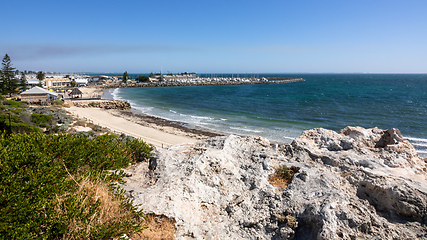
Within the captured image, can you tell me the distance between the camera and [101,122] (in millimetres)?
29969

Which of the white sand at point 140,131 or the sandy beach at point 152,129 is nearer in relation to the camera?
the white sand at point 140,131

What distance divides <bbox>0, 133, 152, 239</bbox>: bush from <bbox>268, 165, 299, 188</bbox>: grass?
10.0 feet

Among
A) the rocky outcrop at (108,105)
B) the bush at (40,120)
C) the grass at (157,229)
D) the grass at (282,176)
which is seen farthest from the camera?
the rocky outcrop at (108,105)

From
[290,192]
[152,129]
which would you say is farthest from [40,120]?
[290,192]

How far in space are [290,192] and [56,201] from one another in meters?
4.26

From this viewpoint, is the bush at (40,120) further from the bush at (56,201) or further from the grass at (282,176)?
the grass at (282,176)

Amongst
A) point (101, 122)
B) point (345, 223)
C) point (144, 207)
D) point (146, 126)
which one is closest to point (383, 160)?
point (345, 223)

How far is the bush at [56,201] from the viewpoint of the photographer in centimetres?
352

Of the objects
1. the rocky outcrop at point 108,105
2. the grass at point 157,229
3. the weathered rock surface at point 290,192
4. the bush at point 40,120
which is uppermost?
the weathered rock surface at point 290,192

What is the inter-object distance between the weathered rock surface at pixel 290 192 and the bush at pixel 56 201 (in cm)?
60

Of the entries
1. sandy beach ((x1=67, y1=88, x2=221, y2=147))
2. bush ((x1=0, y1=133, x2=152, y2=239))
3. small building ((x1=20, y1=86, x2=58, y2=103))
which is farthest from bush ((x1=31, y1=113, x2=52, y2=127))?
small building ((x1=20, y1=86, x2=58, y2=103))

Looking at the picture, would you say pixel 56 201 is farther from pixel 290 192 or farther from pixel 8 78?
pixel 8 78

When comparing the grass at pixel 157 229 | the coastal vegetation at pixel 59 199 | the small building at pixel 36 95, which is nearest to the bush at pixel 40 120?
the coastal vegetation at pixel 59 199

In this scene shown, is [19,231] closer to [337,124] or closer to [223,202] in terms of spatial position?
[223,202]
